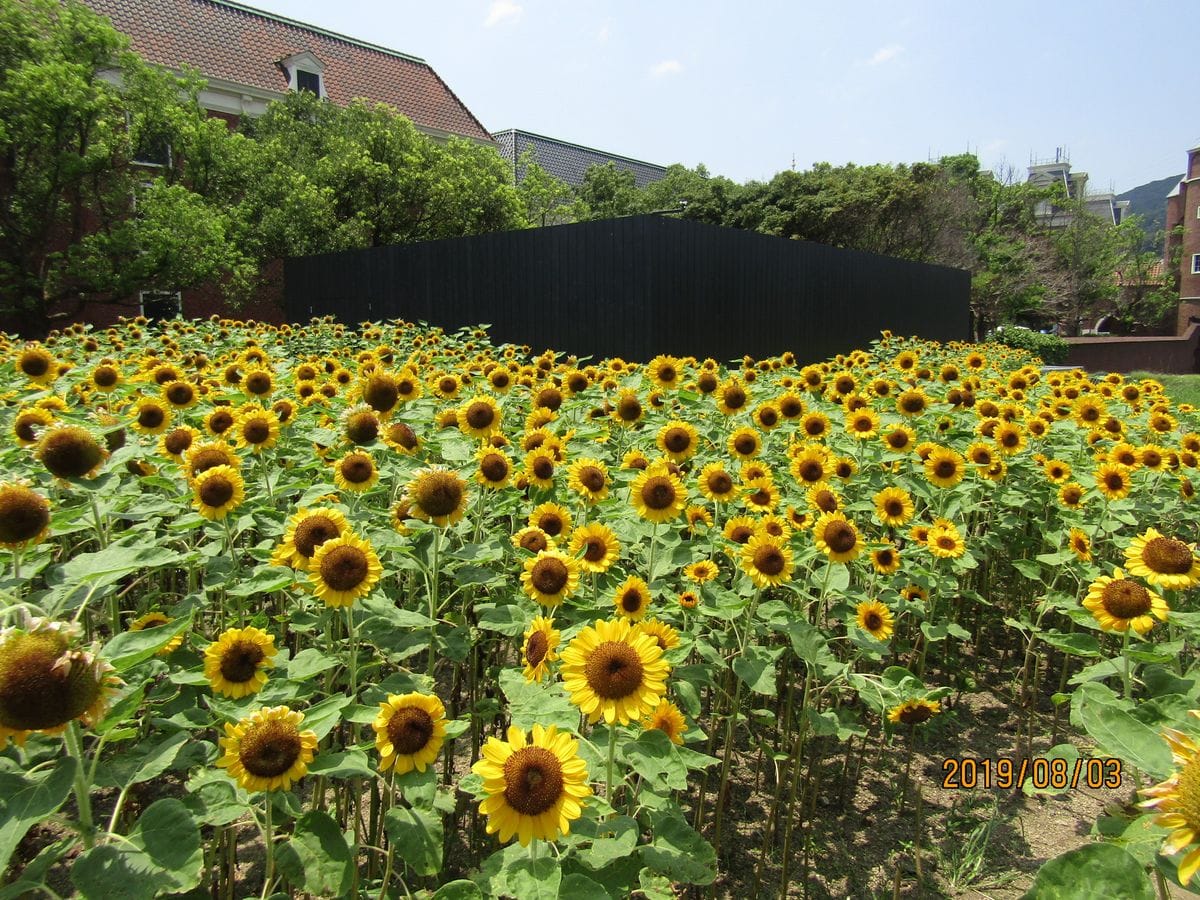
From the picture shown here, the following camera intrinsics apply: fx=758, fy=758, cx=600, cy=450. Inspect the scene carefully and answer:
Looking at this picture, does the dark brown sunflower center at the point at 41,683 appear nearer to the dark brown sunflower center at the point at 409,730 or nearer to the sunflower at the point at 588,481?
the dark brown sunflower center at the point at 409,730

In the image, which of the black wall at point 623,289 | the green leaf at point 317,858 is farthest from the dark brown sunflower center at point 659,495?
the black wall at point 623,289

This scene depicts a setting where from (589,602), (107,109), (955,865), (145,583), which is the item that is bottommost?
(955,865)

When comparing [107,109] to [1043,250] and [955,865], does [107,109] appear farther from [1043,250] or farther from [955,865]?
[1043,250]

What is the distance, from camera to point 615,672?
1.28 m

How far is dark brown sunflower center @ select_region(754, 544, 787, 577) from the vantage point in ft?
6.37

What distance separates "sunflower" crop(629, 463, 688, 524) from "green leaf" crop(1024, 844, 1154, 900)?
4.06 ft

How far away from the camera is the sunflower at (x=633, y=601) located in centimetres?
178

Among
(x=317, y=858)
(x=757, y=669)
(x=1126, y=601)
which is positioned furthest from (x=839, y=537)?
(x=317, y=858)

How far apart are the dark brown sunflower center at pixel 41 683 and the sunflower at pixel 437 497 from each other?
868mm

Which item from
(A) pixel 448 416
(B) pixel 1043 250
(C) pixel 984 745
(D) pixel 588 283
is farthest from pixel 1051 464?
(B) pixel 1043 250

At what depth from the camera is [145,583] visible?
3102mm

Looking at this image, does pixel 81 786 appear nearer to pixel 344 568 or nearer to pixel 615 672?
pixel 344 568

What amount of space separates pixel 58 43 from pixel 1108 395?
17.8 meters
